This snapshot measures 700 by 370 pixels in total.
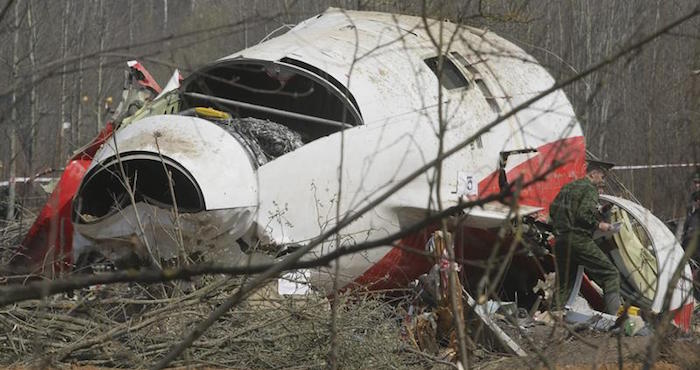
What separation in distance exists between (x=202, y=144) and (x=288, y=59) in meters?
1.15

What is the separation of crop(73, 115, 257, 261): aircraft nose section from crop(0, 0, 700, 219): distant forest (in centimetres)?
46

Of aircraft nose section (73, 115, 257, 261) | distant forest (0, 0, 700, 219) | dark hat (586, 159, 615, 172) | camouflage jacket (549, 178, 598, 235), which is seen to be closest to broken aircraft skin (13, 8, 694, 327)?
aircraft nose section (73, 115, 257, 261)

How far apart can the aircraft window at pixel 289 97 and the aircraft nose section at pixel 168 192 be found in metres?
0.35

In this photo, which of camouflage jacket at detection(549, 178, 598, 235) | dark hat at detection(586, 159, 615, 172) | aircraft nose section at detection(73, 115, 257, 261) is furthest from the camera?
dark hat at detection(586, 159, 615, 172)

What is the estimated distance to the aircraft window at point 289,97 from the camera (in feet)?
26.8

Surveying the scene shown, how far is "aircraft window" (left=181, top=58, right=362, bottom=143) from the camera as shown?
26.8 feet

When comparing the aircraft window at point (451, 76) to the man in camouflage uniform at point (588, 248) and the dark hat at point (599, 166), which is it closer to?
the man in camouflage uniform at point (588, 248)

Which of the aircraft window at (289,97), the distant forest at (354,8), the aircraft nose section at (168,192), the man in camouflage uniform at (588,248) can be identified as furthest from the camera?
the man in camouflage uniform at (588,248)

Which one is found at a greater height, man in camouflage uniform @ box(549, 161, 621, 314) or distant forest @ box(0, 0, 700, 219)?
distant forest @ box(0, 0, 700, 219)

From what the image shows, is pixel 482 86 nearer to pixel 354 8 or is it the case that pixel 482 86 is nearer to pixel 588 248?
pixel 588 248

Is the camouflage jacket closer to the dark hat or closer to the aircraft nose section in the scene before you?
the dark hat

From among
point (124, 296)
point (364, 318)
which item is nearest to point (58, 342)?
point (124, 296)

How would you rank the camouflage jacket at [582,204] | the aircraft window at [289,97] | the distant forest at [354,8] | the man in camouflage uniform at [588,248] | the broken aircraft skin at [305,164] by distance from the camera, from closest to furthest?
the distant forest at [354,8] → the broken aircraft skin at [305,164] → the aircraft window at [289,97] → the camouflage jacket at [582,204] → the man in camouflage uniform at [588,248]

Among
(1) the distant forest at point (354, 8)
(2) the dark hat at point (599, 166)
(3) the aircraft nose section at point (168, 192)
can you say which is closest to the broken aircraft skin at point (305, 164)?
(3) the aircraft nose section at point (168, 192)
